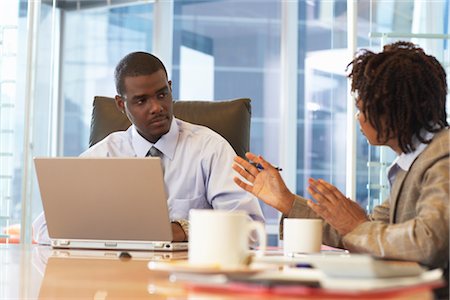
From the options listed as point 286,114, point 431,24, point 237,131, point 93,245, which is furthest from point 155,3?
point 93,245

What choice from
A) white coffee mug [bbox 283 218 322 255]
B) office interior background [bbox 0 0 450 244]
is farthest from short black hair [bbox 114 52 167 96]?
office interior background [bbox 0 0 450 244]

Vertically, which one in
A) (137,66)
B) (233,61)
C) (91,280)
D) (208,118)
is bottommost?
(91,280)

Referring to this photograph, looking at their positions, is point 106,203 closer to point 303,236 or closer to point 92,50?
point 303,236

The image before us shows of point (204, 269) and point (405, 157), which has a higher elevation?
point (405, 157)

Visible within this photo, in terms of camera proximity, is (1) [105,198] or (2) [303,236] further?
(1) [105,198]

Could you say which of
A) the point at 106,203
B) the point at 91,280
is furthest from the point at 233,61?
the point at 91,280

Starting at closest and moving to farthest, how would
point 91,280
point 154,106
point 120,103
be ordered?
1. point 91,280
2. point 154,106
3. point 120,103

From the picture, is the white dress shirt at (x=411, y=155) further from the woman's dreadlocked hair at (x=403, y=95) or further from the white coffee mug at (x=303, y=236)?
the white coffee mug at (x=303, y=236)

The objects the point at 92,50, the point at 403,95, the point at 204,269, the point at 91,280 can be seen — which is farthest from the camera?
the point at 92,50

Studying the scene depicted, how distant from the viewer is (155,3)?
5.77 m

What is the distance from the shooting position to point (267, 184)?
6.12 feet

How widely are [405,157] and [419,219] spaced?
0.72 feet

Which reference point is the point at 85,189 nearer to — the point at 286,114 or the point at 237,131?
the point at 237,131

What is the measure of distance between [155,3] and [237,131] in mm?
3389
